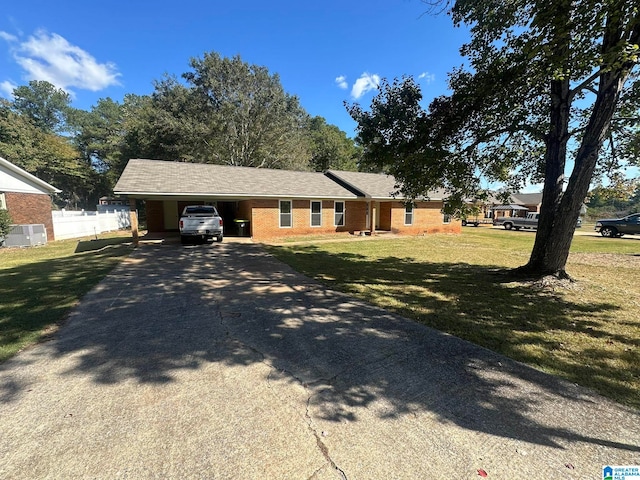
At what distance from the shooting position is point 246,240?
14.8 m

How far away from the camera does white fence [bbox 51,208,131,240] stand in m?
17.4

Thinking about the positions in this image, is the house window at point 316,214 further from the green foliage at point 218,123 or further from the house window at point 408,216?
the green foliage at point 218,123

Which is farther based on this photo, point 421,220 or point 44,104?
point 44,104

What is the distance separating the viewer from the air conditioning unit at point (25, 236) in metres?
14.0

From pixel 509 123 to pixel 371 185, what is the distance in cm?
1227

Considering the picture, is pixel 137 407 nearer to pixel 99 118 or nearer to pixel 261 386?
pixel 261 386

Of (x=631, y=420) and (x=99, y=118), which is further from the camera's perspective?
(x=99, y=118)

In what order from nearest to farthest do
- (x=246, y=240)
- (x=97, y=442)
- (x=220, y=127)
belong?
(x=97, y=442)
(x=246, y=240)
(x=220, y=127)

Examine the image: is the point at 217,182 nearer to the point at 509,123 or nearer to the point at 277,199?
the point at 277,199

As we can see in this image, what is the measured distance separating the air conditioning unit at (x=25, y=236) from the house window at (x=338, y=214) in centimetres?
1605

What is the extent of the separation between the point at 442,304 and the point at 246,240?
440 inches

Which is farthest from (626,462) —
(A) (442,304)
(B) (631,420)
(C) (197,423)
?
(A) (442,304)

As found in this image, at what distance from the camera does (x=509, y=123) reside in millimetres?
7723

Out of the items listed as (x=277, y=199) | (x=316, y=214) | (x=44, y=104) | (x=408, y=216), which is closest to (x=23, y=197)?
(x=277, y=199)
